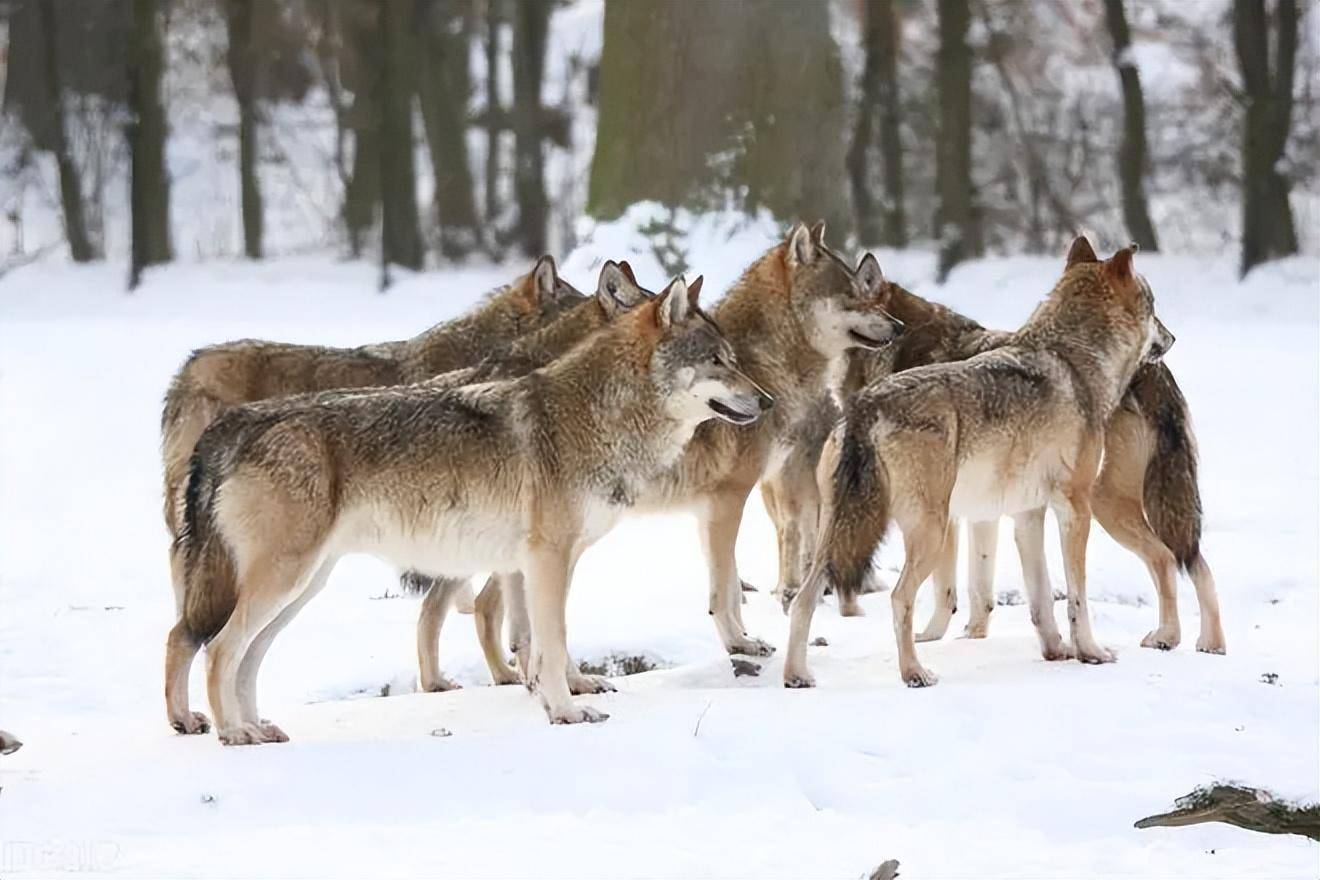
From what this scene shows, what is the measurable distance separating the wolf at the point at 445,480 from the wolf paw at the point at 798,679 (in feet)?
3.03

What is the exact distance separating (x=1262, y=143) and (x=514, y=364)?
15.1 m

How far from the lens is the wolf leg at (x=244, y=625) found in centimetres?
636

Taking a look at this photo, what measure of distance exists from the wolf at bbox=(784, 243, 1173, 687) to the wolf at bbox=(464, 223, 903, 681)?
0.70m

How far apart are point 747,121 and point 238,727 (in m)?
9.41

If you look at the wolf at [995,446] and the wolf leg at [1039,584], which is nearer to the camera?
the wolf at [995,446]

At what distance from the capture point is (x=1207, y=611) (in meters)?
7.97

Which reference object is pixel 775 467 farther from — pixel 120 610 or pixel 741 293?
pixel 120 610

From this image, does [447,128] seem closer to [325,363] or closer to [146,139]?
[146,139]

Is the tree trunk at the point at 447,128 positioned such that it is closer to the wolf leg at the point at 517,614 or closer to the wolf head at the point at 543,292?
the wolf head at the point at 543,292

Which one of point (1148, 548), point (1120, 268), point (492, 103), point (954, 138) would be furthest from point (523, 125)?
point (1148, 548)

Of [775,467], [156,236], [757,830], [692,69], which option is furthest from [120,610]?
[156,236]

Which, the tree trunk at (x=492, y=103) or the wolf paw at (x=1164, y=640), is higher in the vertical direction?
the tree trunk at (x=492, y=103)

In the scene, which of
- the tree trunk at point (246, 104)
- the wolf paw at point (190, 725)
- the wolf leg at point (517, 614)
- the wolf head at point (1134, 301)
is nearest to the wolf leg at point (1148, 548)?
the wolf head at point (1134, 301)

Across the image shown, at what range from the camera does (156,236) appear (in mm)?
22797
